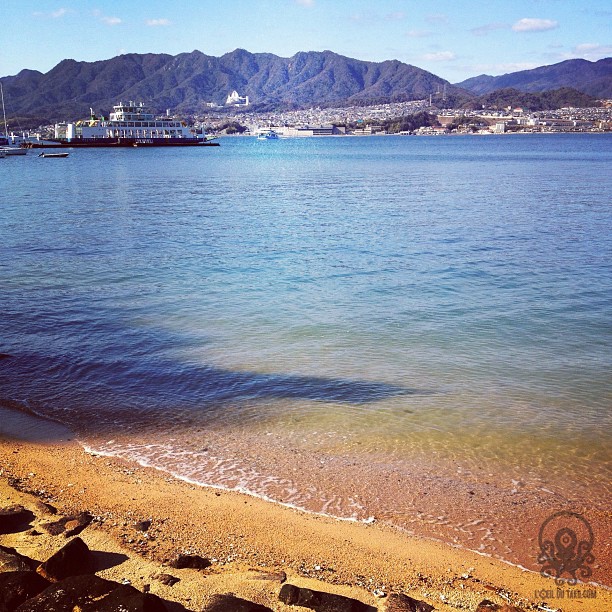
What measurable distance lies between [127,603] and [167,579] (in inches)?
31.8

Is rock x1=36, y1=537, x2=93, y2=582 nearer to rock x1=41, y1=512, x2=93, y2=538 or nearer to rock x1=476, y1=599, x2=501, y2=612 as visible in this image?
rock x1=41, y1=512, x2=93, y2=538

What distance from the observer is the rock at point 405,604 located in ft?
16.1

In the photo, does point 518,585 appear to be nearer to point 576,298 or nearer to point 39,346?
point 39,346

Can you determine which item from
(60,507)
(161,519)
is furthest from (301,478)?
(60,507)

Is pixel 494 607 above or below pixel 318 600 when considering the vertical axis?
below

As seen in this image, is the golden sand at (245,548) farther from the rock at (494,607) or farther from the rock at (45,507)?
the rock at (494,607)

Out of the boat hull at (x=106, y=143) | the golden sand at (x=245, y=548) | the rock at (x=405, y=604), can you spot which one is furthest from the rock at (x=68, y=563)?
the boat hull at (x=106, y=143)

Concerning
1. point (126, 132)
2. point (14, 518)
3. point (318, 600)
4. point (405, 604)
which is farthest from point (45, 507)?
point (126, 132)

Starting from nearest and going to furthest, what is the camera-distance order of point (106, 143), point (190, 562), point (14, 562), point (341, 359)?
point (14, 562), point (190, 562), point (341, 359), point (106, 143)

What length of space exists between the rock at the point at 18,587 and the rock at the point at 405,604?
2648 mm

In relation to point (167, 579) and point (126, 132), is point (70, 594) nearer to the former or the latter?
point (167, 579)

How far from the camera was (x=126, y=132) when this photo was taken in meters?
147

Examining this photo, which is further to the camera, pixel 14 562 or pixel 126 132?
pixel 126 132

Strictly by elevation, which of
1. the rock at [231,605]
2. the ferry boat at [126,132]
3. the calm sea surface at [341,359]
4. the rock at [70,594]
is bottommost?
the calm sea surface at [341,359]
